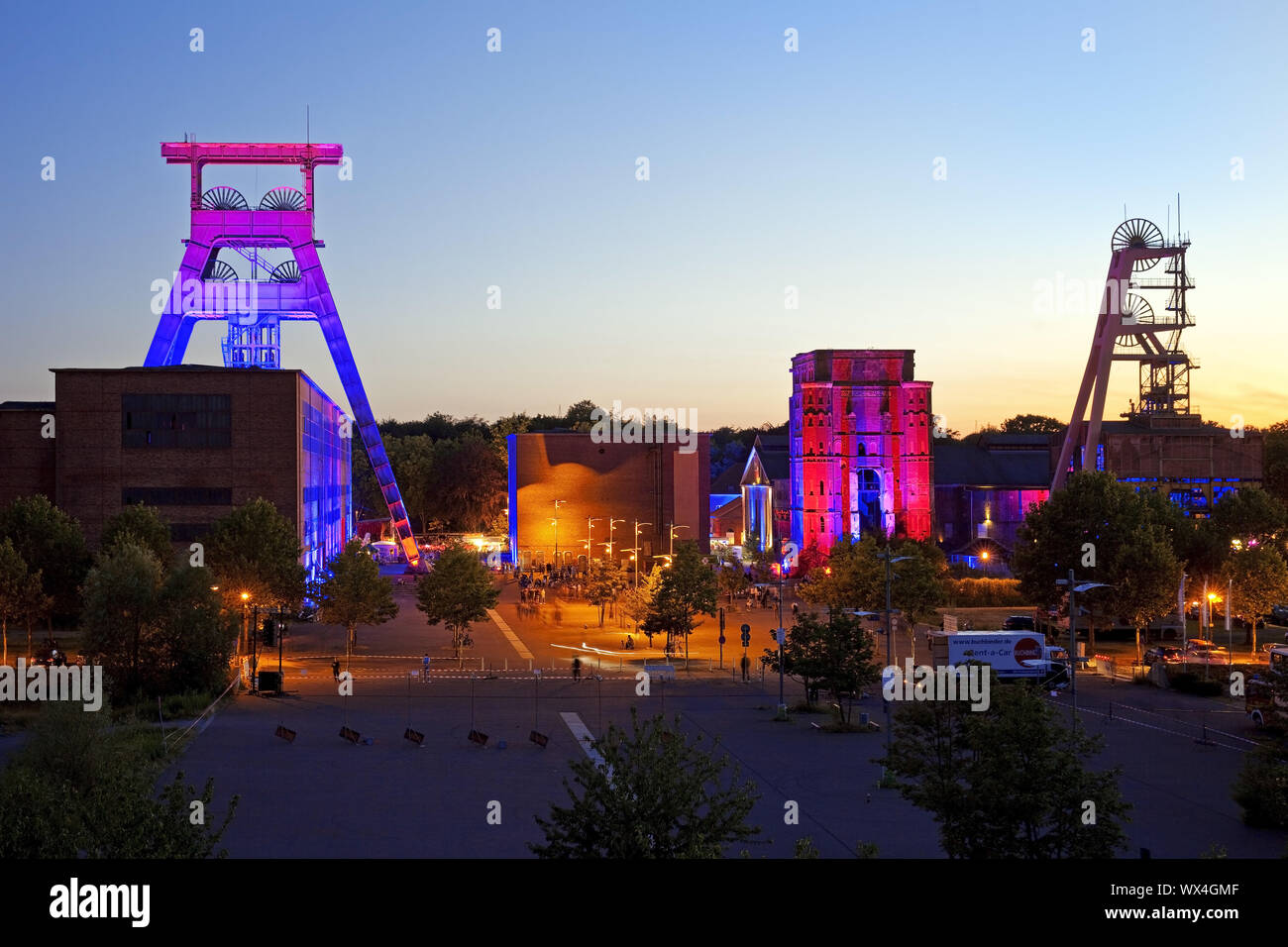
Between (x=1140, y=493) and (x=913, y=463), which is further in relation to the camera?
(x=913, y=463)

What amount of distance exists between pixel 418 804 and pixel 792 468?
80.5 m

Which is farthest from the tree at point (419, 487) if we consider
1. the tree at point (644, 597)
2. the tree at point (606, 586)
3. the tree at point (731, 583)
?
the tree at point (644, 597)

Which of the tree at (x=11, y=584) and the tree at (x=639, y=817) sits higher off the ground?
the tree at (x=11, y=584)

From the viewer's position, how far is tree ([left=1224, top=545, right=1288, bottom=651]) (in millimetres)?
59906

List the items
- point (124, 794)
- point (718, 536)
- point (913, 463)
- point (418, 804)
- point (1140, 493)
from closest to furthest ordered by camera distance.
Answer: point (124, 794) < point (418, 804) < point (1140, 493) < point (913, 463) < point (718, 536)

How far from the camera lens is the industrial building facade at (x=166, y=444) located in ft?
221

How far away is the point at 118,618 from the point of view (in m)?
43.1

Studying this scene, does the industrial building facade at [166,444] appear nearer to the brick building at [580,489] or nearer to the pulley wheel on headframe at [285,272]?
the pulley wheel on headframe at [285,272]

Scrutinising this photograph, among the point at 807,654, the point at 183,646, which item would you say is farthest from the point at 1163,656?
the point at 183,646

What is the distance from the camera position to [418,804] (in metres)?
26.1

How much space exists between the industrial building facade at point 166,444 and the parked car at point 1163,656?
4660cm

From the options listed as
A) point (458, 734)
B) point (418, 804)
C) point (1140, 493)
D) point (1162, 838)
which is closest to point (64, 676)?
point (458, 734)
